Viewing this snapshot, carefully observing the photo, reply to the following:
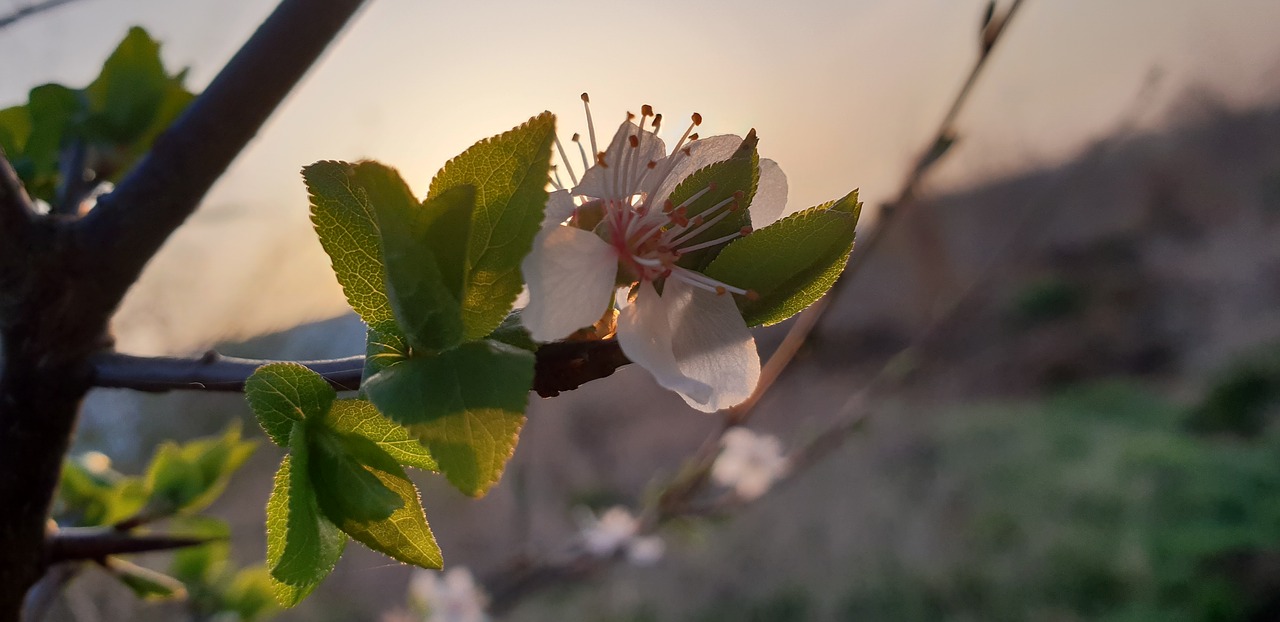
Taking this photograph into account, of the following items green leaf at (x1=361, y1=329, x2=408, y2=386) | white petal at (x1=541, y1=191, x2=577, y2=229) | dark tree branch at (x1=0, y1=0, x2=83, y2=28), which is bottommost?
green leaf at (x1=361, y1=329, x2=408, y2=386)

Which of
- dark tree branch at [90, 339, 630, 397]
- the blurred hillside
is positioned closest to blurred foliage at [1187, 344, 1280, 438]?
the blurred hillside

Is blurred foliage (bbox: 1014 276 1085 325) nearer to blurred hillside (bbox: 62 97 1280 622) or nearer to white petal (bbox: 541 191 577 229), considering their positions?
blurred hillside (bbox: 62 97 1280 622)

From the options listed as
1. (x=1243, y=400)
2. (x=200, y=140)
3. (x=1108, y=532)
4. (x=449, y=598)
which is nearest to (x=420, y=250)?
(x=200, y=140)

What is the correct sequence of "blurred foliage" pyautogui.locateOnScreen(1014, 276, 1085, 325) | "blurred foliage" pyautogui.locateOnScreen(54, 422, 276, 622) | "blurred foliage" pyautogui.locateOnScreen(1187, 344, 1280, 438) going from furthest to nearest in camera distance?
"blurred foliage" pyautogui.locateOnScreen(1014, 276, 1085, 325) < "blurred foliage" pyautogui.locateOnScreen(1187, 344, 1280, 438) < "blurred foliage" pyautogui.locateOnScreen(54, 422, 276, 622)

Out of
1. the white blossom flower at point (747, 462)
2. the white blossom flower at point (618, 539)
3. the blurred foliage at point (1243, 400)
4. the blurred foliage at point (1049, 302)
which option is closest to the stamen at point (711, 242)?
the white blossom flower at point (618, 539)

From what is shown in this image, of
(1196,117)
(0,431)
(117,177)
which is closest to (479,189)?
(0,431)

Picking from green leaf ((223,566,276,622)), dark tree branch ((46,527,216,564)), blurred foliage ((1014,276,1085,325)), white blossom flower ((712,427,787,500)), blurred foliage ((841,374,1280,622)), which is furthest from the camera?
blurred foliage ((1014,276,1085,325))

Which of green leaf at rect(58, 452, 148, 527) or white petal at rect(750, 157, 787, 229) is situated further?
green leaf at rect(58, 452, 148, 527)
